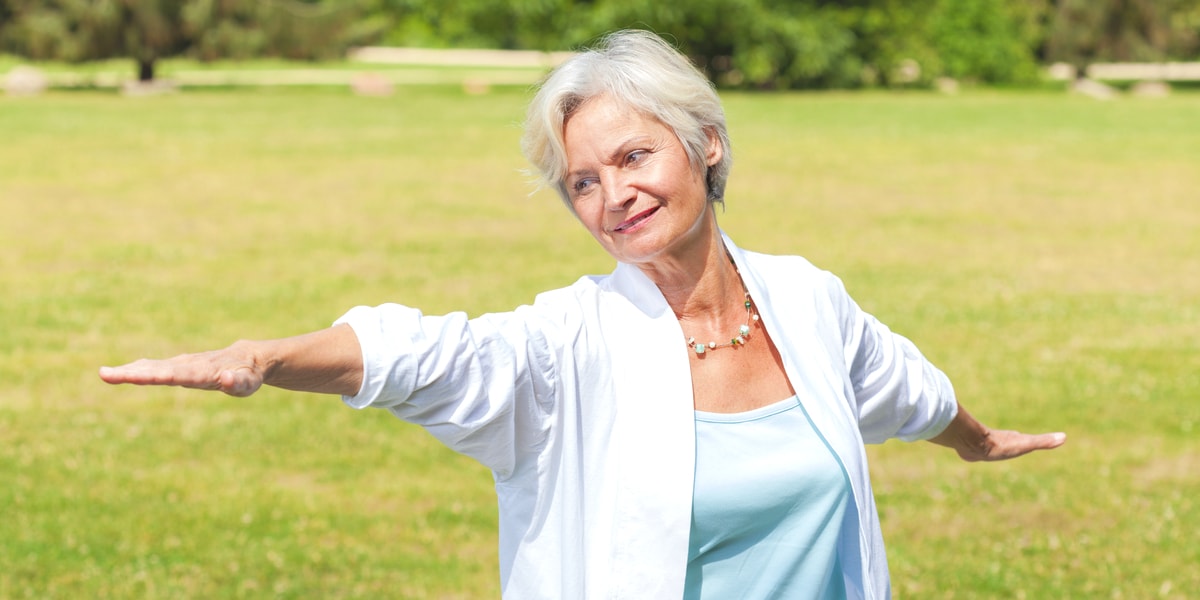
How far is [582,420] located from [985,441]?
144cm

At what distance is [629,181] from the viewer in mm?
2814

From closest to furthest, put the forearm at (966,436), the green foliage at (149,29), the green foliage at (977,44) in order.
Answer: the forearm at (966,436) < the green foliage at (149,29) < the green foliage at (977,44)

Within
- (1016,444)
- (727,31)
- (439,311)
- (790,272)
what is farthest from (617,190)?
(727,31)

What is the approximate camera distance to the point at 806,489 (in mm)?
2811

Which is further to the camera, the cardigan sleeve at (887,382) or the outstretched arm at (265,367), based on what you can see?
the cardigan sleeve at (887,382)

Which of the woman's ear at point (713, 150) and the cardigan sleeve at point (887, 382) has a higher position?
the woman's ear at point (713, 150)

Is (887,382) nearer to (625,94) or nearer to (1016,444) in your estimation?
(1016,444)

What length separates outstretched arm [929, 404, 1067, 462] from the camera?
11.7ft

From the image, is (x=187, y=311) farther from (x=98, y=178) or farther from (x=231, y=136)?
(x=231, y=136)

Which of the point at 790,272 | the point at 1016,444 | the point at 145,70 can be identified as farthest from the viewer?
the point at 145,70

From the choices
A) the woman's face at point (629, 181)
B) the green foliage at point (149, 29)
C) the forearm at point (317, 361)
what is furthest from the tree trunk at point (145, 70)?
the forearm at point (317, 361)

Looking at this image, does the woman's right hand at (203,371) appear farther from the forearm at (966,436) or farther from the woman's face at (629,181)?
the forearm at (966,436)

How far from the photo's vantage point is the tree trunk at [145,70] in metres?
45.9

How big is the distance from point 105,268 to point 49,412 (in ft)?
20.1
